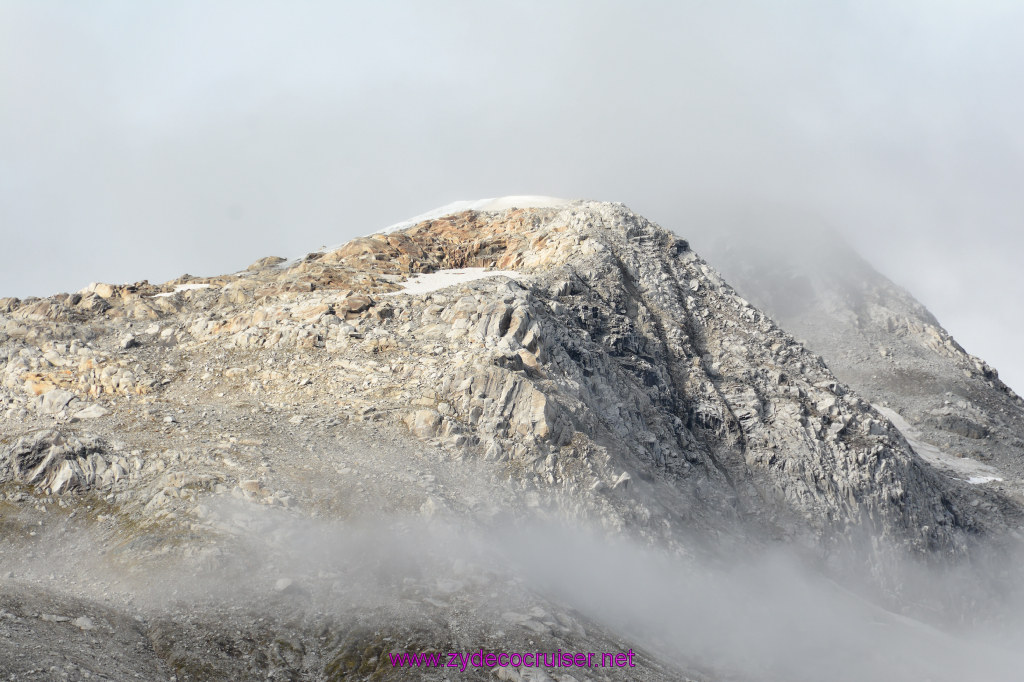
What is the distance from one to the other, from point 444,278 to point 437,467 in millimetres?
21240

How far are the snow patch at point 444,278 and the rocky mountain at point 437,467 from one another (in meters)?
0.38

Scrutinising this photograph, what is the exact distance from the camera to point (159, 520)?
27812 mm

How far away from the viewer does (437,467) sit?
35.4 metres

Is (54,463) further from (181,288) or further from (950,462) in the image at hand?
(950,462)

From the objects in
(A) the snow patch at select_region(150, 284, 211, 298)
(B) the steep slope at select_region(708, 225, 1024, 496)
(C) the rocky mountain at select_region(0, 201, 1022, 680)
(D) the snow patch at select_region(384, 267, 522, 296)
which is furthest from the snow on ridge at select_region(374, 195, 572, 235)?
(B) the steep slope at select_region(708, 225, 1024, 496)

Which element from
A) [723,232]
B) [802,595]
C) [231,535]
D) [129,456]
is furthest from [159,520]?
[723,232]

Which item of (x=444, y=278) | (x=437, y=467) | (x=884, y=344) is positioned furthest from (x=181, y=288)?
(x=884, y=344)

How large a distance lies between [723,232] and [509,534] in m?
124

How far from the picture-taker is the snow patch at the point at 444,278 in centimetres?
5041

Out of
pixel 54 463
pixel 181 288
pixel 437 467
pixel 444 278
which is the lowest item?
pixel 54 463

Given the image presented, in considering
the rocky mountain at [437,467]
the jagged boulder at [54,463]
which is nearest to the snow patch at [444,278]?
the rocky mountain at [437,467]

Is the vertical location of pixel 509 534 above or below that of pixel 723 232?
below

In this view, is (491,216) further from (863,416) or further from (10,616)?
(10,616)

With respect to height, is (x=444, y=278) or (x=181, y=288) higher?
(x=444, y=278)
